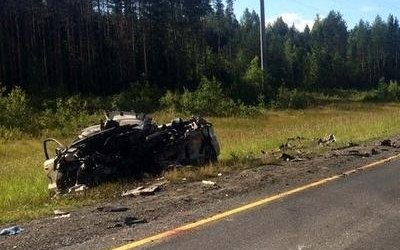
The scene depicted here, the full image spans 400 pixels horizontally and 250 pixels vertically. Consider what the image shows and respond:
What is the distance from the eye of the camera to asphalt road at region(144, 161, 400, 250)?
5.73 meters

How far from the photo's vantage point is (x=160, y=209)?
24.8 ft

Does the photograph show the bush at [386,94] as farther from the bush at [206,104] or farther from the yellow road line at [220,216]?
the yellow road line at [220,216]

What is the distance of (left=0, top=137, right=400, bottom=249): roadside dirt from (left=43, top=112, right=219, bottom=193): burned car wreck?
1550 millimetres

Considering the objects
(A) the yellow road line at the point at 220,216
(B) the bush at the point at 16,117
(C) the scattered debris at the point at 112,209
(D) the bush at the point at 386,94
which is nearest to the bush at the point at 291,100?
(B) the bush at the point at 16,117

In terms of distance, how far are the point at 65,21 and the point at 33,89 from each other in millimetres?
11679

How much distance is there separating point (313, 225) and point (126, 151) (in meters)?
5.62

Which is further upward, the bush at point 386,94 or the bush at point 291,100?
the bush at point 291,100

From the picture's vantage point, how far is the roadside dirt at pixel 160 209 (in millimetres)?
6044

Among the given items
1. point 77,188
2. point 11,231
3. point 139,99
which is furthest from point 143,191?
point 139,99

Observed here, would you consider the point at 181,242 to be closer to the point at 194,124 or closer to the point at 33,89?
the point at 194,124

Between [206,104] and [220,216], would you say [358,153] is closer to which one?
[220,216]

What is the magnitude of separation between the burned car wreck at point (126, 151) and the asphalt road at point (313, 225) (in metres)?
4.00

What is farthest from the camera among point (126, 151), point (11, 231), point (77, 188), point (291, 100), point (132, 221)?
point (291, 100)

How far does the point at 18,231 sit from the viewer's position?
6.58 meters
